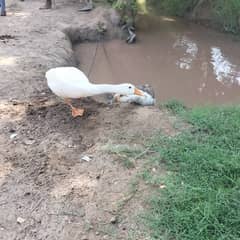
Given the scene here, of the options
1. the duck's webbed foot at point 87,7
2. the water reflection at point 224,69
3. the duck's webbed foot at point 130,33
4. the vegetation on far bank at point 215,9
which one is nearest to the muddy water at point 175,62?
the water reflection at point 224,69

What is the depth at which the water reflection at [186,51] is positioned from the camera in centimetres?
821

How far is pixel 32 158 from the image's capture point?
4.15 m

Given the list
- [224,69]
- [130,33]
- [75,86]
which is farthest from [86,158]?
[130,33]

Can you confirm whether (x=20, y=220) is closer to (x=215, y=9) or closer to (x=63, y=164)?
(x=63, y=164)

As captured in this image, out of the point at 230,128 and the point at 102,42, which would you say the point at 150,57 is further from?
the point at 230,128

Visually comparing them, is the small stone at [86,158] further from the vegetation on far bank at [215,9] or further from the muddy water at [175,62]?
the vegetation on far bank at [215,9]

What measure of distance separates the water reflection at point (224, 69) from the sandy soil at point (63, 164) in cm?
292

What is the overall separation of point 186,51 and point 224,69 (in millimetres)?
1153

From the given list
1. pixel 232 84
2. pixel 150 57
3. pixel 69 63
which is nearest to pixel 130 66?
pixel 150 57

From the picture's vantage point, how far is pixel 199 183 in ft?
11.8

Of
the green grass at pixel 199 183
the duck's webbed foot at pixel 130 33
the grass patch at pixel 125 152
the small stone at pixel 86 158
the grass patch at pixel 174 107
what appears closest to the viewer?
the green grass at pixel 199 183

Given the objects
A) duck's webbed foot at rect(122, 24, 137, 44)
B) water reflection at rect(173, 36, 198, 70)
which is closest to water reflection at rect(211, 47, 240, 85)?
water reflection at rect(173, 36, 198, 70)

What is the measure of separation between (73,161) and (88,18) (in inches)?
238

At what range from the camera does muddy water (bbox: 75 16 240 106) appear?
709cm
